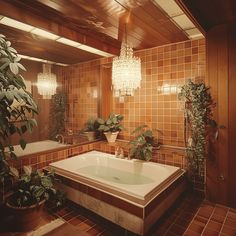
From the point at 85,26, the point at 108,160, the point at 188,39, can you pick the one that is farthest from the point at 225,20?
the point at 108,160

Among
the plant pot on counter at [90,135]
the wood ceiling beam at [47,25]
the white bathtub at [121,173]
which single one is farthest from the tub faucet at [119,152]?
the wood ceiling beam at [47,25]

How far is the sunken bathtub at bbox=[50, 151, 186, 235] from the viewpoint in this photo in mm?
1870

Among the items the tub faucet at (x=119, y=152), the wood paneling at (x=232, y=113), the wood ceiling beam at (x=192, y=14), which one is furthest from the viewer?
the tub faucet at (x=119, y=152)

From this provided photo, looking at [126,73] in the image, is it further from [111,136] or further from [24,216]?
[24,216]

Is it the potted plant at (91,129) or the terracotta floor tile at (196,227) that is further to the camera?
the potted plant at (91,129)

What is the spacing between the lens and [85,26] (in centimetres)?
258

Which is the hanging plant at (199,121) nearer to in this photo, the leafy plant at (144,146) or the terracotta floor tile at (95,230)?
the leafy plant at (144,146)

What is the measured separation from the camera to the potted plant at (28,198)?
205 centimetres

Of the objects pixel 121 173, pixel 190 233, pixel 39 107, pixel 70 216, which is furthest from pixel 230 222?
pixel 39 107

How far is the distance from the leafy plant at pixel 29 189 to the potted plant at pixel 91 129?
1.55m

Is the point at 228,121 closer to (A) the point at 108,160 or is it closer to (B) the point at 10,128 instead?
(A) the point at 108,160

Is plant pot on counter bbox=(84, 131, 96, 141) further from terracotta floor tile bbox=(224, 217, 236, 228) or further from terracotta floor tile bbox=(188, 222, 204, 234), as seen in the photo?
terracotta floor tile bbox=(224, 217, 236, 228)

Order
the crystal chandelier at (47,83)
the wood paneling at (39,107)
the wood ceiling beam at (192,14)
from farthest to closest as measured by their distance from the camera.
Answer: the crystal chandelier at (47,83), the wood paneling at (39,107), the wood ceiling beam at (192,14)

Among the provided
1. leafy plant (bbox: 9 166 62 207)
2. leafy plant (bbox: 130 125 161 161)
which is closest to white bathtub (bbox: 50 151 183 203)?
leafy plant (bbox: 130 125 161 161)
